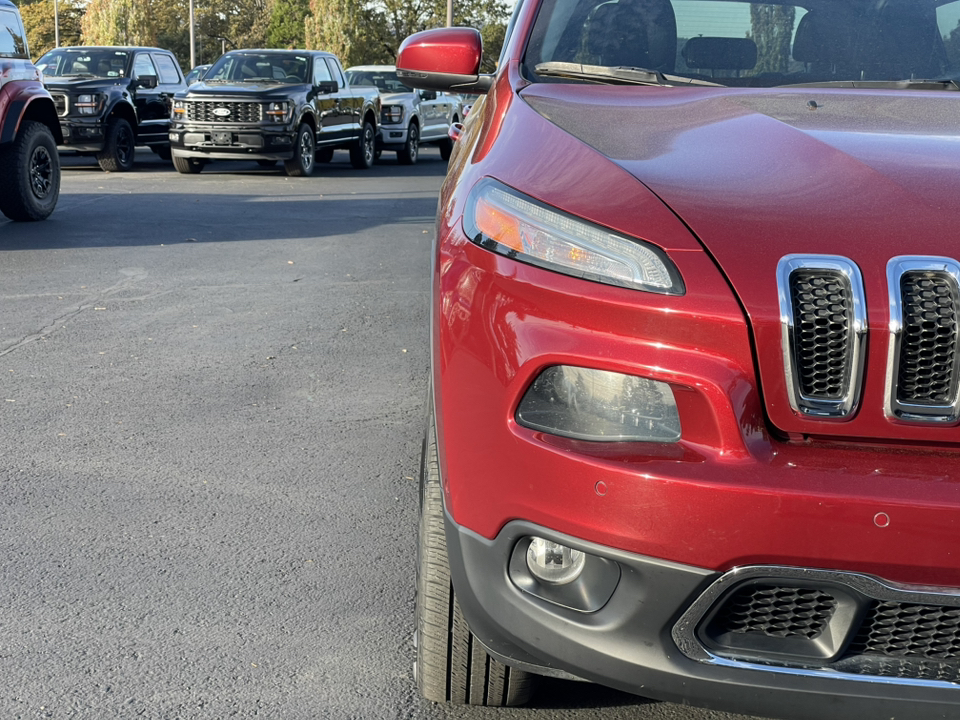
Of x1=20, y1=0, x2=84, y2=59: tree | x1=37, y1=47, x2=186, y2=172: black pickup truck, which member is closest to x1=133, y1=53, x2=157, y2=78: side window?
x1=37, y1=47, x2=186, y2=172: black pickup truck

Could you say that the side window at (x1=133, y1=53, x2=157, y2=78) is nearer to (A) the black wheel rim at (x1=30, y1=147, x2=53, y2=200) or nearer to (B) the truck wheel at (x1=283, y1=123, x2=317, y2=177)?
(B) the truck wheel at (x1=283, y1=123, x2=317, y2=177)

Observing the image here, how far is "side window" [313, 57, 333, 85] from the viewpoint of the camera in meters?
16.2

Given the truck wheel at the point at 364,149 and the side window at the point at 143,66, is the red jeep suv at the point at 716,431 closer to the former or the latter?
the side window at the point at 143,66

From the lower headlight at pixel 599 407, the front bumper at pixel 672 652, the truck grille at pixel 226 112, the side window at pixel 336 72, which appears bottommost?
the truck grille at pixel 226 112

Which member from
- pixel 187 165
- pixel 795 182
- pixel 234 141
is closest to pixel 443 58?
pixel 795 182

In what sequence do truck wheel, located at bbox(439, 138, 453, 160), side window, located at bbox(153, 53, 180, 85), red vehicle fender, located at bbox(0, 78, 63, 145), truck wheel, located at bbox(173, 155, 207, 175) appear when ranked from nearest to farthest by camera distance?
red vehicle fender, located at bbox(0, 78, 63, 145)
truck wheel, located at bbox(173, 155, 207, 175)
side window, located at bbox(153, 53, 180, 85)
truck wheel, located at bbox(439, 138, 453, 160)

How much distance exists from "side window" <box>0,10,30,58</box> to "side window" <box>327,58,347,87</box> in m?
7.47

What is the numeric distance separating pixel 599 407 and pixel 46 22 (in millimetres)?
77434

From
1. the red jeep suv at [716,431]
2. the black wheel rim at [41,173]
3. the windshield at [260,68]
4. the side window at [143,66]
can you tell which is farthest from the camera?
the side window at [143,66]

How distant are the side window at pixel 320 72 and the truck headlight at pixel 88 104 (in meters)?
2.93

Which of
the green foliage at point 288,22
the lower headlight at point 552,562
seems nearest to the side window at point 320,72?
the lower headlight at point 552,562

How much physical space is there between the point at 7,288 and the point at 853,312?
6.41 metres

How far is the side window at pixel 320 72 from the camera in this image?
53.0 feet

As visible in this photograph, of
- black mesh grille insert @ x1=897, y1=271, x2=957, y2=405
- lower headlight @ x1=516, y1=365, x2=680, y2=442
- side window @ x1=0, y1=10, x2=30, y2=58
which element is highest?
side window @ x1=0, y1=10, x2=30, y2=58
